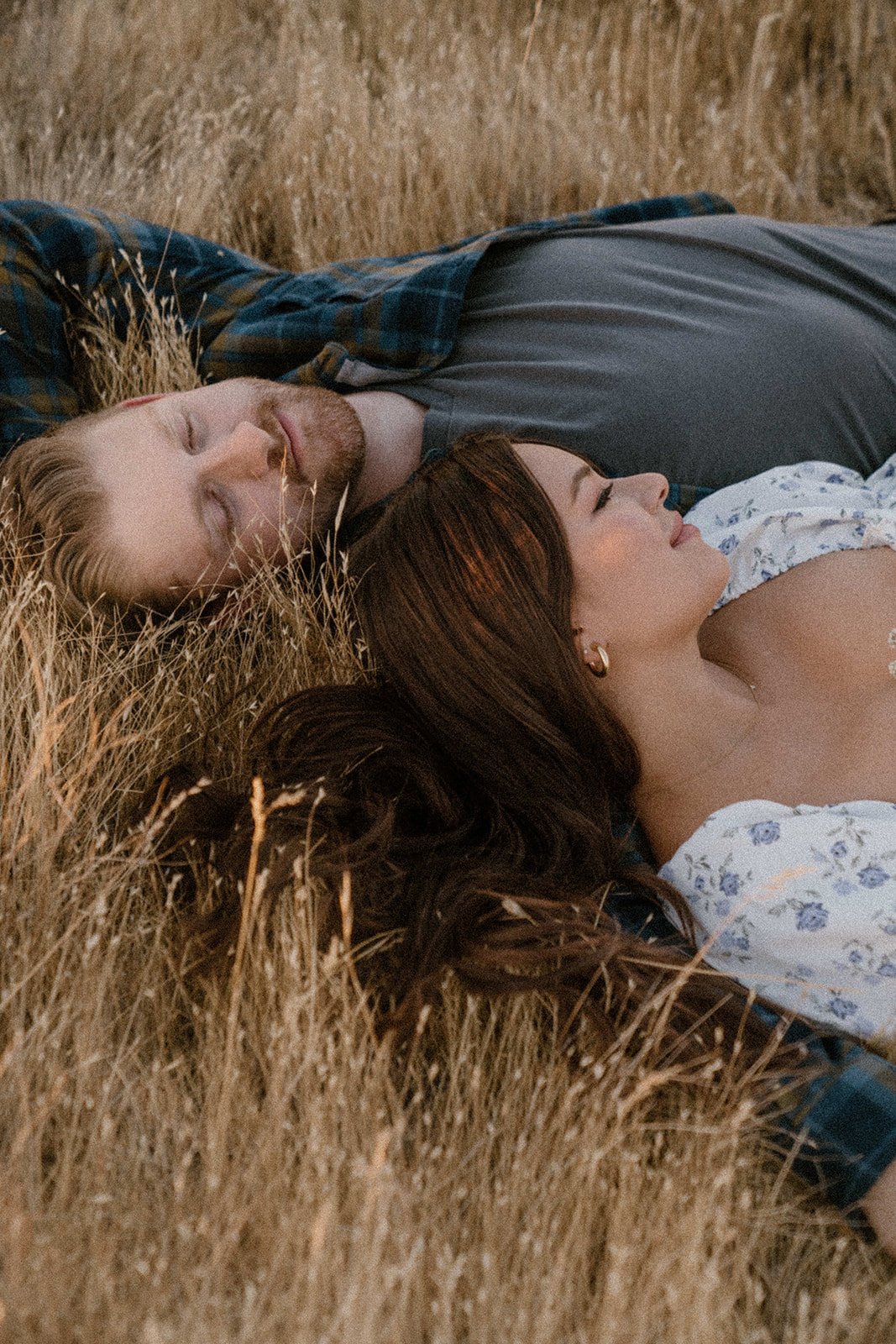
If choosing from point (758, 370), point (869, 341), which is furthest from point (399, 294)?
point (869, 341)

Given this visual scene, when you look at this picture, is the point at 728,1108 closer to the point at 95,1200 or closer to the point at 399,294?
the point at 95,1200

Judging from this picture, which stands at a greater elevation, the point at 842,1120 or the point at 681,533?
the point at 681,533

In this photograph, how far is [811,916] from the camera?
2.23 m

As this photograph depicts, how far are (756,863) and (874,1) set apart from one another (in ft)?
15.1

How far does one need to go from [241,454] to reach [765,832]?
1666mm

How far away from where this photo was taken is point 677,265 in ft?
11.5

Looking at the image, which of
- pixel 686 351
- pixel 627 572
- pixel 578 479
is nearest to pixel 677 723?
pixel 627 572

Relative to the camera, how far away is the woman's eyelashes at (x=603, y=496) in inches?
101

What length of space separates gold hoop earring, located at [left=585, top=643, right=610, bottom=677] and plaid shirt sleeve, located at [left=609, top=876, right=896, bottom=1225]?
2.79 ft

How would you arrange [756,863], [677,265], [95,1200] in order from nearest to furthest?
[95,1200] < [756,863] < [677,265]

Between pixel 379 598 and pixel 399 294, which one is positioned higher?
pixel 399 294

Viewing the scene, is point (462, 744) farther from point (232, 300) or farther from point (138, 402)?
point (232, 300)

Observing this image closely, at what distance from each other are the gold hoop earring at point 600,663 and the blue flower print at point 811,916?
0.64 meters

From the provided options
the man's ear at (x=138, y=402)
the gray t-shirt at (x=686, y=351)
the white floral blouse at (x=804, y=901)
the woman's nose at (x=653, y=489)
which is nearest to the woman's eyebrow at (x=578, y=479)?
the woman's nose at (x=653, y=489)
